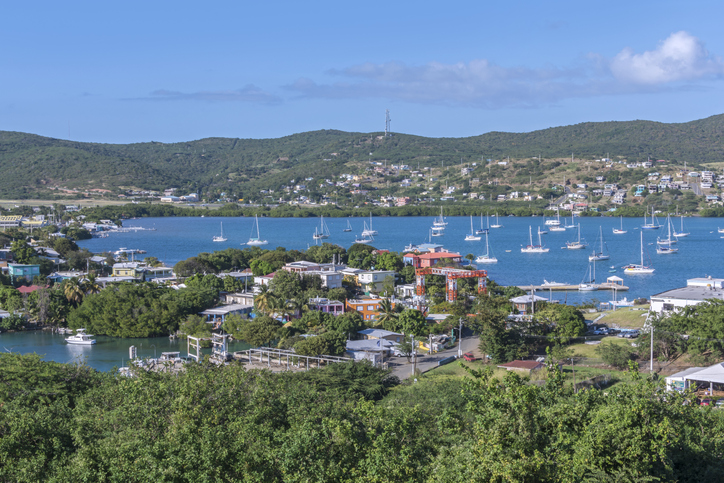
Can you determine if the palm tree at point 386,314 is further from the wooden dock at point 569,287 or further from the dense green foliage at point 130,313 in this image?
the wooden dock at point 569,287

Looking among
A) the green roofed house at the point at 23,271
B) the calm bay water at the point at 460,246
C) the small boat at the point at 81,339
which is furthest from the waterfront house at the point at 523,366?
the green roofed house at the point at 23,271

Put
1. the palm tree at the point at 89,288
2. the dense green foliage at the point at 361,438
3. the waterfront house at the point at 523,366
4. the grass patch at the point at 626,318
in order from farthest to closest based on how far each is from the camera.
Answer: the palm tree at the point at 89,288, the grass patch at the point at 626,318, the waterfront house at the point at 523,366, the dense green foliage at the point at 361,438

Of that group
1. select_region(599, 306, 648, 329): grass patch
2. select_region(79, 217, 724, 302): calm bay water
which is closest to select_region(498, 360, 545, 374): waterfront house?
select_region(599, 306, 648, 329): grass patch

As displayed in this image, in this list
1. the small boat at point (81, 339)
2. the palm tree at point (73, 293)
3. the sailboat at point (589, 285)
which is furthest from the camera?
the sailboat at point (589, 285)

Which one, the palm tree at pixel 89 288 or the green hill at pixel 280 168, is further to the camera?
the green hill at pixel 280 168

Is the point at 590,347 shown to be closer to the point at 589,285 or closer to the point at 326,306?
the point at 326,306

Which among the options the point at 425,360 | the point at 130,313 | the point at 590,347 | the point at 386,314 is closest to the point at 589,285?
the point at 386,314
